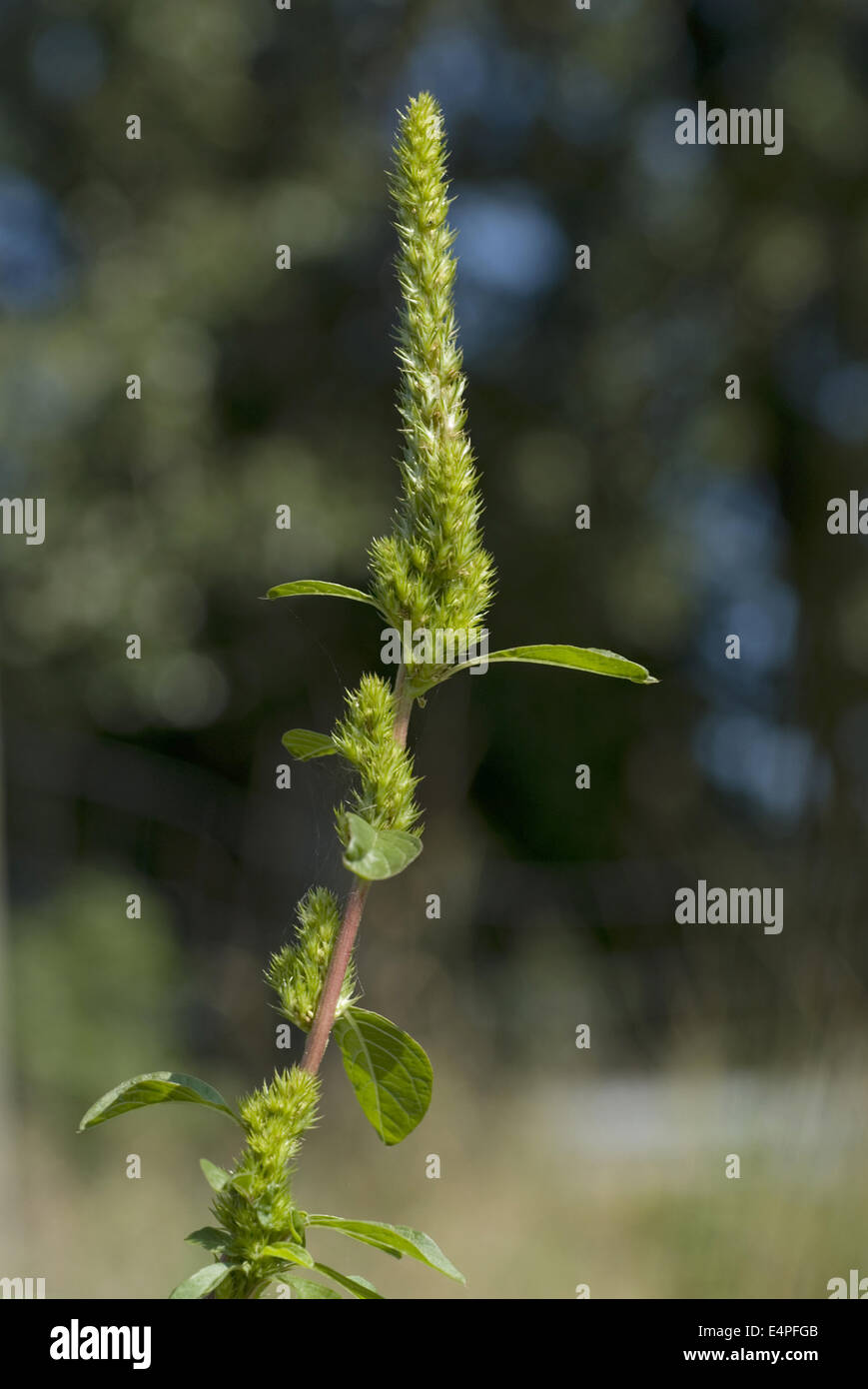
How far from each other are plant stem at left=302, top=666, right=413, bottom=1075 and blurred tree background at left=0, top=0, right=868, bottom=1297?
4.07 meters

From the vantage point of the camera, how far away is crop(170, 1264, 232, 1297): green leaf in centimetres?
28

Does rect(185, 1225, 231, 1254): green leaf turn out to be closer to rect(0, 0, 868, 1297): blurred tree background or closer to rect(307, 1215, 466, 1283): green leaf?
rect(307, 1215, 466, 1283): green leaf

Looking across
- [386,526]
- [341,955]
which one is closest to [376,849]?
[341,955]

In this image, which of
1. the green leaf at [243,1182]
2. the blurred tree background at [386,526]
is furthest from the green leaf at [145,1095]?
the blurred tree background at [386,526]

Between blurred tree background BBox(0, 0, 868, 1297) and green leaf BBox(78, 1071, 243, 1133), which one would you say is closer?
green leaf BBox(78, 1071, 243, 1133)

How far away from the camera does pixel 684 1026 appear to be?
3.51 metres

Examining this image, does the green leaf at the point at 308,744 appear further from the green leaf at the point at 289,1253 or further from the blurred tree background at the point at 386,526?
the blurred tree background at the point at 386,526

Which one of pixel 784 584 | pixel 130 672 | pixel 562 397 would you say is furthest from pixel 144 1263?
pixel 784 584

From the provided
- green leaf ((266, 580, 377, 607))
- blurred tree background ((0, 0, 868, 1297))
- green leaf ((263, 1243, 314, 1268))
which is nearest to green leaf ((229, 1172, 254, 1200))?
green leaf ((263, 1243, 314, 1268))

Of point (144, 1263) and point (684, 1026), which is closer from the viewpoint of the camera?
point (144, 1263)

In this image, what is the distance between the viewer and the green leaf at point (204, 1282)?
0.93 ft
